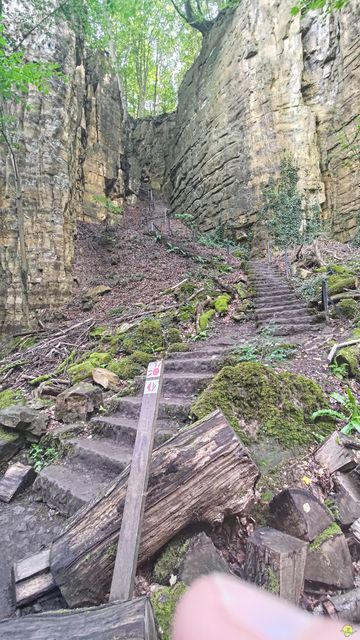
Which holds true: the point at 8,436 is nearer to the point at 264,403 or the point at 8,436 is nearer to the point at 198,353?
the point at 198,353

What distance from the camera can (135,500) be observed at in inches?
74.1

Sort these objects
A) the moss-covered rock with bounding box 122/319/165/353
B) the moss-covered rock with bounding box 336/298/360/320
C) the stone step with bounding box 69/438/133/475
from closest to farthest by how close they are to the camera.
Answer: the stone step with bounding box 69/438/133/475
the moss-covered rock with bounding box 336/298/360/320
the moss-covered rock with bounding box 122/319/165/353

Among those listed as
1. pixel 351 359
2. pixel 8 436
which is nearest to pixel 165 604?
pixel 8 436

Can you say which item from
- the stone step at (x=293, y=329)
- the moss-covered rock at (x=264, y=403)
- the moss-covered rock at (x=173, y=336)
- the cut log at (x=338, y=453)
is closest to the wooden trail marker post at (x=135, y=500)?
the moss-covered rock at (x=264, y=403)

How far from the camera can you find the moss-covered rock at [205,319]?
6586 mm

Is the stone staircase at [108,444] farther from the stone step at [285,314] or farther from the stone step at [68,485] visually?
the stone step at [285,314]

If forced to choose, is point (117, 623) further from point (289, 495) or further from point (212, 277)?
point (212, 277)

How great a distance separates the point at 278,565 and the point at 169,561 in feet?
2.30

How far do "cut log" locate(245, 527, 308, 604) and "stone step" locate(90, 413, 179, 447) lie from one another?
129cm

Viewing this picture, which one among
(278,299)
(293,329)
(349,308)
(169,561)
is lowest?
(169,561)

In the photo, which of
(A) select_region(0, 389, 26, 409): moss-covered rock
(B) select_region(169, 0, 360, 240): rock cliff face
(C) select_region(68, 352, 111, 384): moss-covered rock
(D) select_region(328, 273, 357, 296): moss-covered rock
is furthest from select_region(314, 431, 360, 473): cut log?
(B) select_region(169, 0, 360, 240): rock cliff face

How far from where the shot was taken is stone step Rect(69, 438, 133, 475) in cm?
299

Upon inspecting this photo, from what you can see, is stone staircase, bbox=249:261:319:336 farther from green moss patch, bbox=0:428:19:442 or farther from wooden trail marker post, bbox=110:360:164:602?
green moss patch, bbox=0:428:19:442

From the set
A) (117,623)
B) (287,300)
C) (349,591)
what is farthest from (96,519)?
(287,300)
